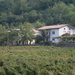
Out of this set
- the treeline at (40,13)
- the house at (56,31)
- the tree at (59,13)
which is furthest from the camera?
the treeline at (40,13)

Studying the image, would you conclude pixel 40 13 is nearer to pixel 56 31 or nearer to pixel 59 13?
pixel 59 13

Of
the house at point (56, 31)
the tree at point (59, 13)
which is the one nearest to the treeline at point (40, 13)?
the tree at point (59, 13)

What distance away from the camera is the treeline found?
9102 cm

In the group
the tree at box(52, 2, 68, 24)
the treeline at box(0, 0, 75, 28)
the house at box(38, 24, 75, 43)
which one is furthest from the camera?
the treeline at box(0, 0, 75, 28)

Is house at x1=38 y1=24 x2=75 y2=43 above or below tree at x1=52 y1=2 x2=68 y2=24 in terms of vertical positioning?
below

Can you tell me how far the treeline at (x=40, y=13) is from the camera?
9102 centimetres

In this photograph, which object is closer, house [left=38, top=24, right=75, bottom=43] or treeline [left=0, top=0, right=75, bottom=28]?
house [left=38, top=24, right=75, bottom=43]

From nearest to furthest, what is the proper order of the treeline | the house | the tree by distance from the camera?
the house → the tree → the treeline

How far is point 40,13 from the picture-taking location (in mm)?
108188

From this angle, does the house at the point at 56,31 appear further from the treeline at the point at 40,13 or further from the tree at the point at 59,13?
the tree at the point at 59,13

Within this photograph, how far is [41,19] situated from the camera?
100625mm

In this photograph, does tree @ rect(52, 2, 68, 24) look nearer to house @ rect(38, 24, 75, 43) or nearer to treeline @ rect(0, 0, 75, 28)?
treeline @ rect(0, 0, 75, 28)

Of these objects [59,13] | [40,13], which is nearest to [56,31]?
[59,13]

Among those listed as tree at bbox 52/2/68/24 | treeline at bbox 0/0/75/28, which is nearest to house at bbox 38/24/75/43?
treeline at bbox 0/0/75/28
